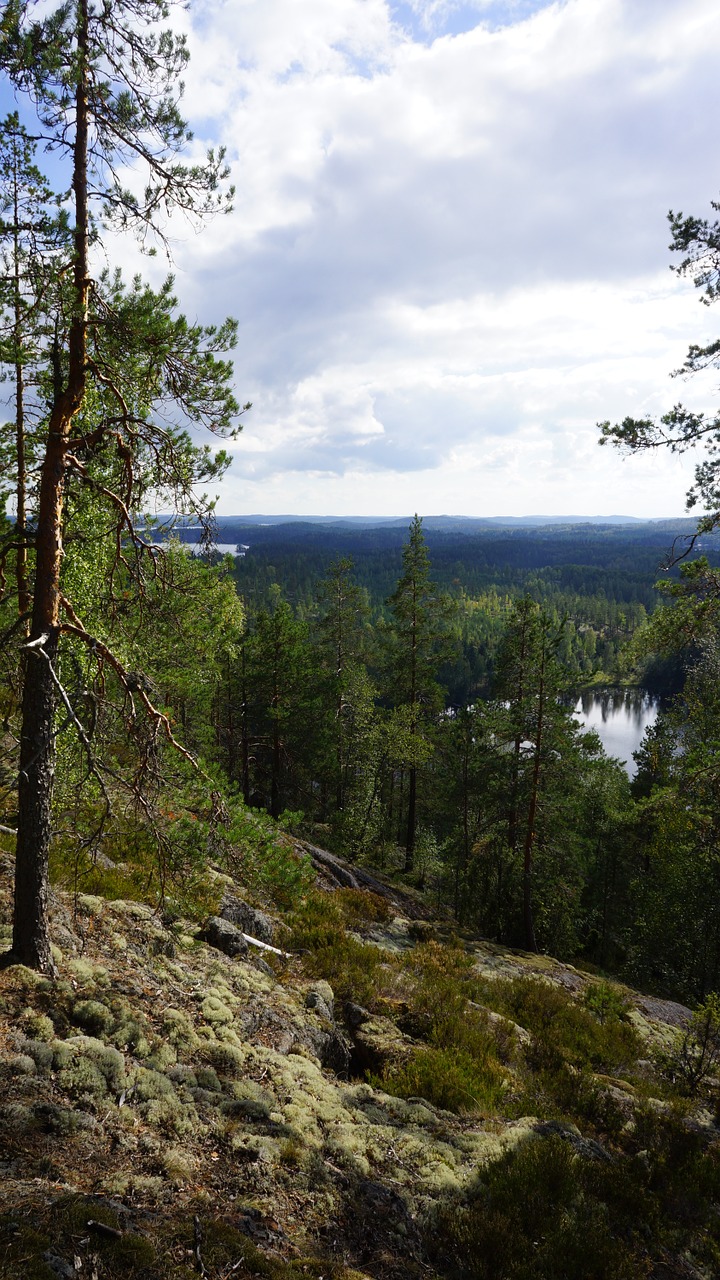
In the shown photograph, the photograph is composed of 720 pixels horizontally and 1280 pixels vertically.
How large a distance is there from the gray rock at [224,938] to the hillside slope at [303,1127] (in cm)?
4

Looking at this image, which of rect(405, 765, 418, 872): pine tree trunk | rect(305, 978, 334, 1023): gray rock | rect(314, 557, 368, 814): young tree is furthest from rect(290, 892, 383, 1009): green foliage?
rect(314, 557, 368, 814): young tree

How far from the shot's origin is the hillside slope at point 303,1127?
417 centimetres

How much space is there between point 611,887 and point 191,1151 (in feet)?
117

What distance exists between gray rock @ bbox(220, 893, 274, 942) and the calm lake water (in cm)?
7532

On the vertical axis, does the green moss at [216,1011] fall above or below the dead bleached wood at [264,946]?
above

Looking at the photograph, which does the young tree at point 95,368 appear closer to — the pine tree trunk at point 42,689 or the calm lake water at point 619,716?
the pine tree trunk at point 42,689

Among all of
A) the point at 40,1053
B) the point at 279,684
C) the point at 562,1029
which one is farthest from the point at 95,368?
the point at 279,684

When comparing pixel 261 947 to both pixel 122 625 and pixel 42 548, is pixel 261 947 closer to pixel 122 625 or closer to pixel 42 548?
pixel 122 625

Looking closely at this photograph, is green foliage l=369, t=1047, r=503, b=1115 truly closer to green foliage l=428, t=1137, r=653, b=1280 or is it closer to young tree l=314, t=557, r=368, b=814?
green foliage l=428, t=1137, r=653, b=1280

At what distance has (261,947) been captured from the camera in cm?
1026

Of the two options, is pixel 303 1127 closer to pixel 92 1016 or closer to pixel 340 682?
pixel 92 1016

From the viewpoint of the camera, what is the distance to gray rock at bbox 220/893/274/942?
10495 millimetres

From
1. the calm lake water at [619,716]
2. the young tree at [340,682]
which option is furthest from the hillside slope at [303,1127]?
the calm lake water at [619,716]

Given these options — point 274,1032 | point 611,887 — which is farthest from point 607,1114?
point 611,887
